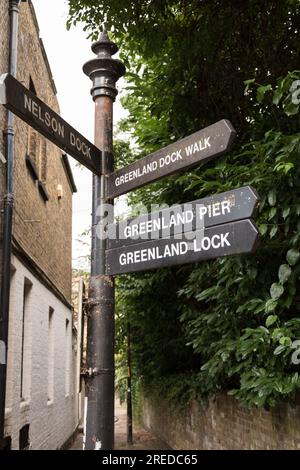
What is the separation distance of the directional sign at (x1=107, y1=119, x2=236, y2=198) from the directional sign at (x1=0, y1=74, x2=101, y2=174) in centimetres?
23

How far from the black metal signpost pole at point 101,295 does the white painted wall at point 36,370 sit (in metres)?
3.86

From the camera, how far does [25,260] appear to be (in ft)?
26.4

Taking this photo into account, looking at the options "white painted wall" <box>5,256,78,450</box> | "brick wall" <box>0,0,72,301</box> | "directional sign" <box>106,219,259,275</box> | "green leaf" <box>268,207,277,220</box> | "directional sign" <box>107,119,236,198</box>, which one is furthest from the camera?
"brick wall" <box>0,0,72,301</box>

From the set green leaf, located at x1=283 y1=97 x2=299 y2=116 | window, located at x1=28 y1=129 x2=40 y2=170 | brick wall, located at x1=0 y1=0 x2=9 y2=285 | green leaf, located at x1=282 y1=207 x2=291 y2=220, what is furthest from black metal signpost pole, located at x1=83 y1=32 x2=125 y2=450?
window, located at x1=28 y1=129 x2=40 y2=170

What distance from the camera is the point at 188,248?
122 inches

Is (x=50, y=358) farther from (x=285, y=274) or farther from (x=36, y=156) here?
(x=285, y=274)

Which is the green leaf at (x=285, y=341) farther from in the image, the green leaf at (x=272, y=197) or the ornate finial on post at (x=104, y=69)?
the ornate finial on post at (x=104, y=69)

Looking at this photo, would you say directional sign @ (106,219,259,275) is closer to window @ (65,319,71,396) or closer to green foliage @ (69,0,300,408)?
green foliage @ (69,0,300,408)

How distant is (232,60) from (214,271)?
2686 mm

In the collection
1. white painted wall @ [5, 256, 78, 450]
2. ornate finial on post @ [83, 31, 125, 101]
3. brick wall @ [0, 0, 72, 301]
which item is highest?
brick wall @ [0, 0, 72, 301]

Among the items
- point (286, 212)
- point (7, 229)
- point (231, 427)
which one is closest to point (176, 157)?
point (286, 212)

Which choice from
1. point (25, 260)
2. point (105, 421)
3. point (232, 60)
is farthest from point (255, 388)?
point (25, 260)

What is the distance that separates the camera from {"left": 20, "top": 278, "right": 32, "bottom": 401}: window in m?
8.41
